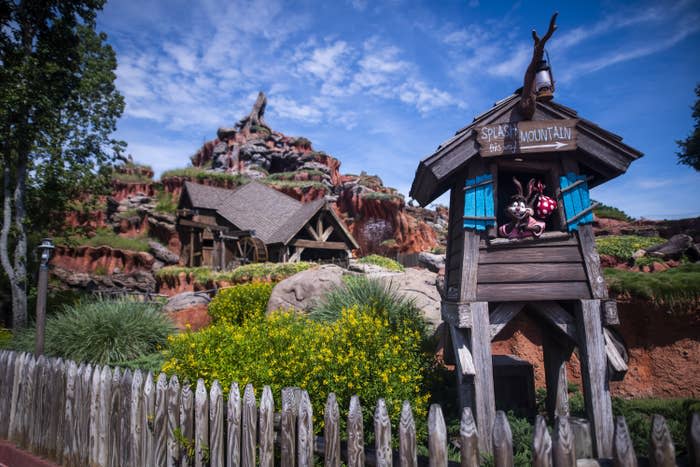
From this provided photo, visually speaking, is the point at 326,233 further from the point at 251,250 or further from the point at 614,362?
the point at 614,362

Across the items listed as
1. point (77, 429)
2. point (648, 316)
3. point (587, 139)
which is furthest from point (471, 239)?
point (648, 316)

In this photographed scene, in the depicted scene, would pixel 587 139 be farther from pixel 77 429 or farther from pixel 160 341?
pixel 160 341

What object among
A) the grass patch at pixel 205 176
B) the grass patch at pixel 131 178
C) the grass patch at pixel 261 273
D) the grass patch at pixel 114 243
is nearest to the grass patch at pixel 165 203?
the grass patch at pixel 205 176

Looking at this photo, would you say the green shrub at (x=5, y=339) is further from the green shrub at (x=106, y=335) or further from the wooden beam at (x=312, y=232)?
the wooden beam at (x=312, y=232)

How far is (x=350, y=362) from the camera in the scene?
13.6ft

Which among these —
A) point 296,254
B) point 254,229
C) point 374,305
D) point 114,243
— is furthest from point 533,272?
point 114,243

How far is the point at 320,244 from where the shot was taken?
23.0 meters

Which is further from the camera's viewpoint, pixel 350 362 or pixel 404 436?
pixel 350 362

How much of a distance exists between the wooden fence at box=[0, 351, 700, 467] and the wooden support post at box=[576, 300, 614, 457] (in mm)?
1857

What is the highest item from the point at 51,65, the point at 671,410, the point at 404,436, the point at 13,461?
the point at 51,65

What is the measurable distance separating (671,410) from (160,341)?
832 centimetres

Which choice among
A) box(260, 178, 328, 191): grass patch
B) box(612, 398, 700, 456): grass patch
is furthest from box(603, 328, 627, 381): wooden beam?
box(260, 178, 328, 191): grass patch

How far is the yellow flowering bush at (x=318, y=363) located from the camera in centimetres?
402

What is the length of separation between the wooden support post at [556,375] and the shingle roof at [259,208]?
59.0ft
